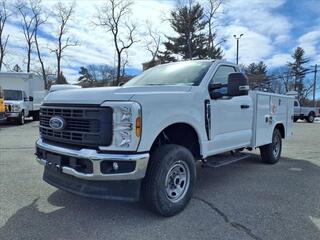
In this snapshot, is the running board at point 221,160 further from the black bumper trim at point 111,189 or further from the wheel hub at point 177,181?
the black bumper trim at point 111,189

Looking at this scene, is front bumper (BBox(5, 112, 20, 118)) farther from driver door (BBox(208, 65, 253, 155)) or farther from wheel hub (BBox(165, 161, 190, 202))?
wheel hub (BBox(165, 161, 190, 202))

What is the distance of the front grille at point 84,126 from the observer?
369 cm

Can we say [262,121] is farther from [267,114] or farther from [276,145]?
[276,145]

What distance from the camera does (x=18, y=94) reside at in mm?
20172

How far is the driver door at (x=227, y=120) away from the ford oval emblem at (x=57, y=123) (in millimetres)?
2113

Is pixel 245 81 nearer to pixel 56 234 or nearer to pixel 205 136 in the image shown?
pixel 205 136

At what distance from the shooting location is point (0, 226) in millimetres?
3781

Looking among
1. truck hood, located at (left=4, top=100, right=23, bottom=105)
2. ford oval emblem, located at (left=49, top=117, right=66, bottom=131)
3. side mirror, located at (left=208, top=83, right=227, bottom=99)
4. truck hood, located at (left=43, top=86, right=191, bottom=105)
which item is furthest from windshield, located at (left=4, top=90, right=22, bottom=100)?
side mirror, located at (left=208, top=83, right=227, bottom=99)

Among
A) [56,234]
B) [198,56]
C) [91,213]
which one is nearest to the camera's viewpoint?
[56,234]

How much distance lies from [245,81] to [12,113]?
16986 millimetres

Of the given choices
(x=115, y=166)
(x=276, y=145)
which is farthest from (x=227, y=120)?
(x=276, y=145)

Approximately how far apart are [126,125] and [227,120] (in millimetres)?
2265

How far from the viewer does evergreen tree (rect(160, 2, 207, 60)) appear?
142ft

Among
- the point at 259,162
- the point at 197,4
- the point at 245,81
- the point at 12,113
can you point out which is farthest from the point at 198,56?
the point at 245,81
